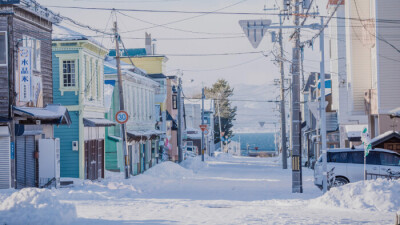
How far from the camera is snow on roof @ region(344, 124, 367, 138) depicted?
3928cm

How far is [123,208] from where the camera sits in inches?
707

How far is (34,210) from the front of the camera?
13703 millimetres

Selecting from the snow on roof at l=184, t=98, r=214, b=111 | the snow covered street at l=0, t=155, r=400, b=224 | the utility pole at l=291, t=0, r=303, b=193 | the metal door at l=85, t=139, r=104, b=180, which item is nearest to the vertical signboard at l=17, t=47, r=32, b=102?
the snow covered street at l=0, t=155, r=400, b=224

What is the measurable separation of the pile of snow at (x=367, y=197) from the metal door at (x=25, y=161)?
12504 millimetres

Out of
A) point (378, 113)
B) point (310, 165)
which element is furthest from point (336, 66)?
point (310, 165)

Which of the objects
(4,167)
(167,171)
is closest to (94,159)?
(167,171)

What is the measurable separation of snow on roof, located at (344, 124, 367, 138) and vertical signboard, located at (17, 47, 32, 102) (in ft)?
74.6

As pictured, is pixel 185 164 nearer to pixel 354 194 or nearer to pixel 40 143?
pixel 40 143

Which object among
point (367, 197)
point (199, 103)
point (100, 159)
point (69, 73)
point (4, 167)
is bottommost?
point (367, 197)

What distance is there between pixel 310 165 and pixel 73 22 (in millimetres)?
34293

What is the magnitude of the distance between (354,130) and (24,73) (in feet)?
79.4

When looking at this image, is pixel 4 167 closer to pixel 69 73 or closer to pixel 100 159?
pixel 69 73

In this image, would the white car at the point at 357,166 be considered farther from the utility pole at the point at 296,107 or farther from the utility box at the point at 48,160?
the utility box at the point at 48,160

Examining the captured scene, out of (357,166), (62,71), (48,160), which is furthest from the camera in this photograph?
(62,71)
